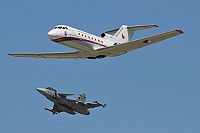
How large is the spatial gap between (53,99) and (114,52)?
3289cm

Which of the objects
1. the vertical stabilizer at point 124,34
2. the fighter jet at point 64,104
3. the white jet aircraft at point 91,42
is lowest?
the fighter jet at point 64,104

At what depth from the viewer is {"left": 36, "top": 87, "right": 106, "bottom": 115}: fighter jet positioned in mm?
77375

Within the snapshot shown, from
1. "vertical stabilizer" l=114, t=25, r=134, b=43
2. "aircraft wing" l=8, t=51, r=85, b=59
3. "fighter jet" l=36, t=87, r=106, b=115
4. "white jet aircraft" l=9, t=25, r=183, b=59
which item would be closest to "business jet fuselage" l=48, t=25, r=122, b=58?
"white jet aircraft" l=9, t=25, r=183, b=59

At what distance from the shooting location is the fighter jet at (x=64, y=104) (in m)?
77.4

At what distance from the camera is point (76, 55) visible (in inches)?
2051

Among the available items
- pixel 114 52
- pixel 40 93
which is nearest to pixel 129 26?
pixel 114 52

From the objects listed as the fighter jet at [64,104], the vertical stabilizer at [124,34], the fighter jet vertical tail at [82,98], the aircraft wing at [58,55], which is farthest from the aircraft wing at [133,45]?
the fighter jet vertical tail at [82,98]

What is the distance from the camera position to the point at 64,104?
258 feet

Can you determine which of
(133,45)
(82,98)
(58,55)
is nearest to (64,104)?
(82,98)

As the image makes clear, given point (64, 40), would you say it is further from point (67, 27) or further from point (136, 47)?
point (136, 47)

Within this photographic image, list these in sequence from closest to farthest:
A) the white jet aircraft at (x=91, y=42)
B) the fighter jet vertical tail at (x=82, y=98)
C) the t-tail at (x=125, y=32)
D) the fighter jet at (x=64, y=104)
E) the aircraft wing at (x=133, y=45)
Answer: the aircraft wing at (x=133, y=45)
the white jet aircraft at (x=91, y=42)
the t-tail at (x=125, y=32)
the fighter jet at (x=64, y=104)
the fighter jet vertical tail at (x=82, y=98)

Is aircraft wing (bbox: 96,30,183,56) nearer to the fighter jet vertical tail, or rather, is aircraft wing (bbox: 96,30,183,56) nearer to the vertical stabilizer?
the vertical stabilizer

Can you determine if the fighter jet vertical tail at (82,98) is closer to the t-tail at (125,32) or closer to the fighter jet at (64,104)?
the fighter jet at (64,104)

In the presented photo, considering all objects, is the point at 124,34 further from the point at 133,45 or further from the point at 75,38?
the point at 75,38
